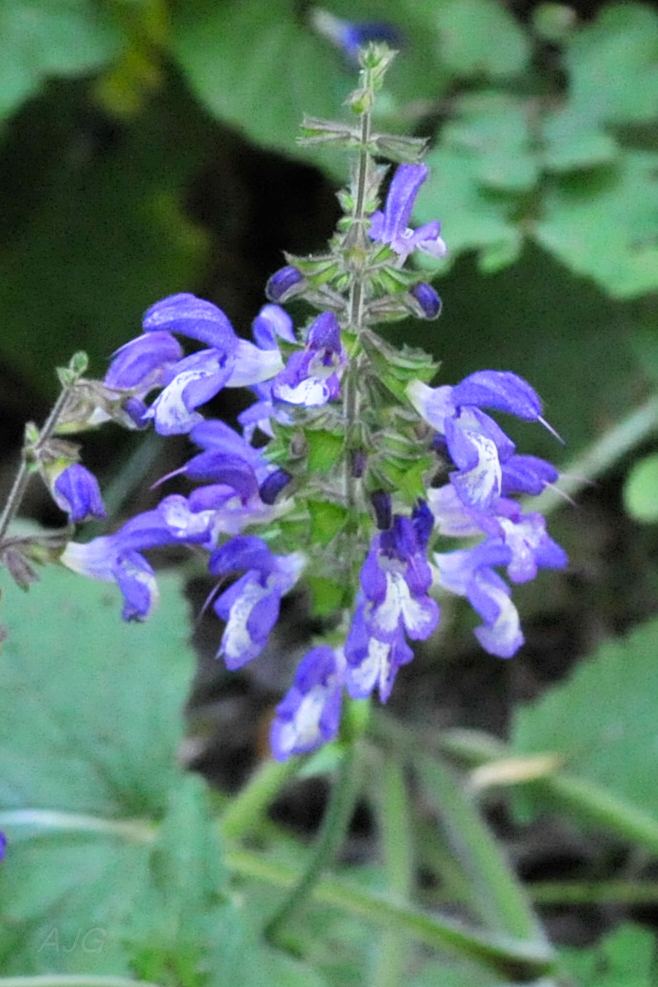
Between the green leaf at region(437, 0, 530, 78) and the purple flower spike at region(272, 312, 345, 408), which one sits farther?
the green leaf at region(437, 0, 530, 78)

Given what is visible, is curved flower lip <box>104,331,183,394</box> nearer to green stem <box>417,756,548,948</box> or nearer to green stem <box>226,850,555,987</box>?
green stem <box>226,850,555,987</box>

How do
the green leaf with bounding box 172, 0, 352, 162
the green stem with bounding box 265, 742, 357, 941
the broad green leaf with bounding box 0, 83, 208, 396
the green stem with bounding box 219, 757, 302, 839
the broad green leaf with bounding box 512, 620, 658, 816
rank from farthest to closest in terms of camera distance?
the broad green leaf with bounding box 0, 83, 208, 396, the green leaf with bounding box 172, 0, 352, 162, the broad green leaf with bounding box 512, 620, 658, 816, the green stem with bounding box 219, 757, 302, 839, the green stem with bounding box 265, 742, 357, 941

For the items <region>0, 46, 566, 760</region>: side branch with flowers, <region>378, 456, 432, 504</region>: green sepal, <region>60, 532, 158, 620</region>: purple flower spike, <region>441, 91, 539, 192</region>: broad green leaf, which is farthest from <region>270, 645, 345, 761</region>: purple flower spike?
<region>441, 91, 539, 192</region>: broad green leaf

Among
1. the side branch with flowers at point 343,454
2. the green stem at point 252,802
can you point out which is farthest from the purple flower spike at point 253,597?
the green stem at point 252,802

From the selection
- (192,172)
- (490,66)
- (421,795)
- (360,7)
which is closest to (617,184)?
(490,66)

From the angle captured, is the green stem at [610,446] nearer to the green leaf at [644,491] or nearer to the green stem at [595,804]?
the green leaf at [644,491]

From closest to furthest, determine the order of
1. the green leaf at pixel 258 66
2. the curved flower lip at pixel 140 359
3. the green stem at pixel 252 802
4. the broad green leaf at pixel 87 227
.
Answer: the curved flower lip at pixel 140 359 < the green stem at pixel 252 802 < the green leaf at pixel 258 66 < the broad green leaf at pixel 87 227

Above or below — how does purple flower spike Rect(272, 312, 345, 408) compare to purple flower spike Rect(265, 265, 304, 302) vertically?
below

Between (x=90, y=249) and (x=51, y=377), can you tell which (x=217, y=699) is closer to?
(x=51, y=377)
